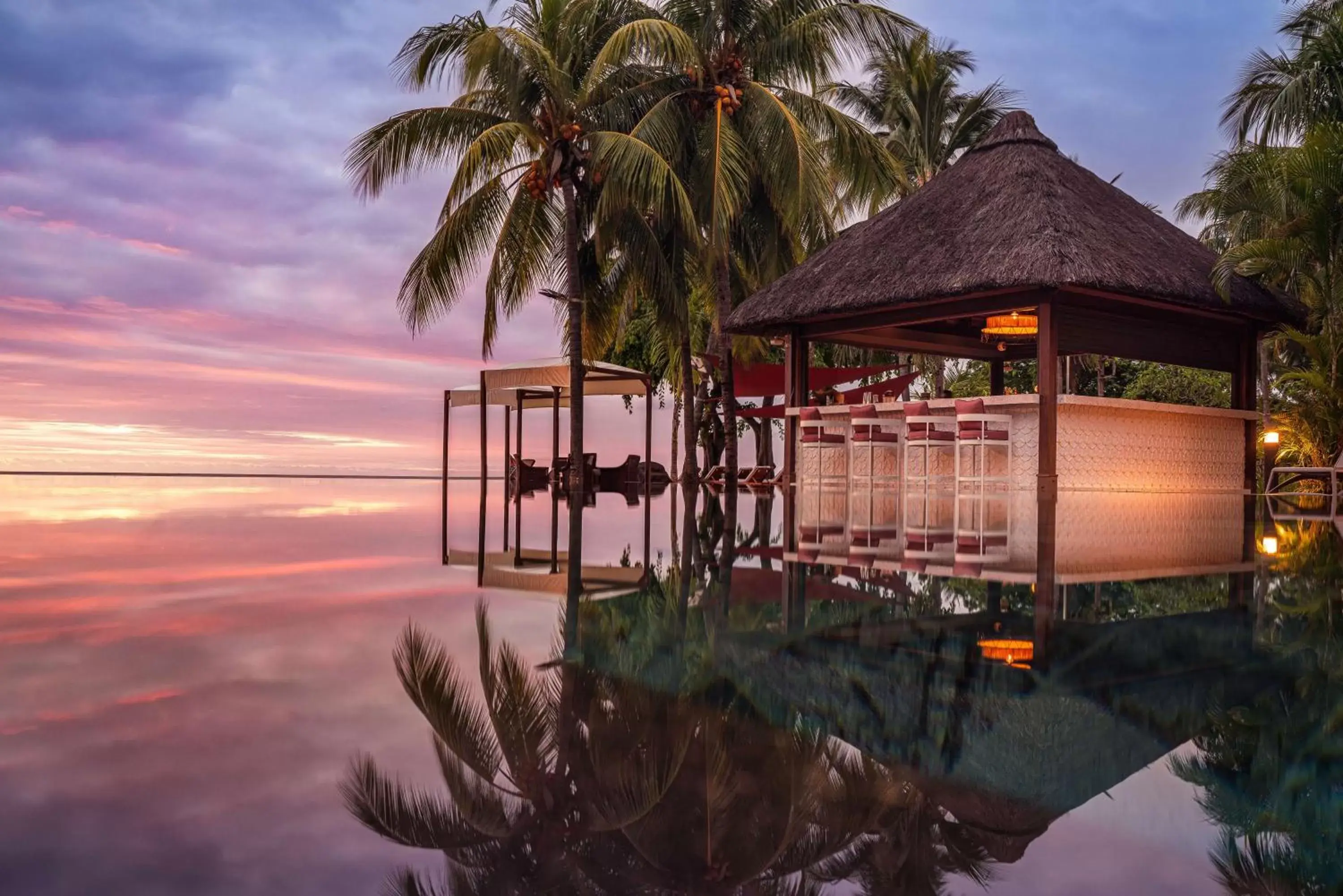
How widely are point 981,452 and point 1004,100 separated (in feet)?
39.1

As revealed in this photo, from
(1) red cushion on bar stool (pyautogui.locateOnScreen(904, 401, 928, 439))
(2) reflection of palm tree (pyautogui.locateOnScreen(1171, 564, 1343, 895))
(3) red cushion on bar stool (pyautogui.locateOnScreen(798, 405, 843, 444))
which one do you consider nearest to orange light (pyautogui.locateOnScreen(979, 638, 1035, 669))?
(2) reflection of palm tree (pyautogui.locateOnScreen(1171, 564, 1343, 895))

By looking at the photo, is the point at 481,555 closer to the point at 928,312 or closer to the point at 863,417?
the point at 863,417

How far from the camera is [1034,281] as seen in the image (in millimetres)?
9914

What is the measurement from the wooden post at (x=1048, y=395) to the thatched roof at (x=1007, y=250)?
1.32 ft

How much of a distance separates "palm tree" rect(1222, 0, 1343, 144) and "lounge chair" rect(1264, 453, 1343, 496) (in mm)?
4904

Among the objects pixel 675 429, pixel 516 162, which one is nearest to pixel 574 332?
pixel 516 162

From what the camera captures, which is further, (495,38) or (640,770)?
(495,38)

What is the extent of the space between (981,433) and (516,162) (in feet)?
21.4

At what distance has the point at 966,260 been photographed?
10.8m

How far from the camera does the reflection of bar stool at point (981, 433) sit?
10172 mm

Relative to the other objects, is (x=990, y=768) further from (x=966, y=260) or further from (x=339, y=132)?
(x=339, y=132)

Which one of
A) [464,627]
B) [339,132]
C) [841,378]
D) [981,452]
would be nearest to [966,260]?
[981,452]

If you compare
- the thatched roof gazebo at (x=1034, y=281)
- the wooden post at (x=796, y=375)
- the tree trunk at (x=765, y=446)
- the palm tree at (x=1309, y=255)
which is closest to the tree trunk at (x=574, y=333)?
the thatched roof gazebo at (x=1034, y=281)

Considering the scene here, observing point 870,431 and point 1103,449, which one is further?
point 870,431
